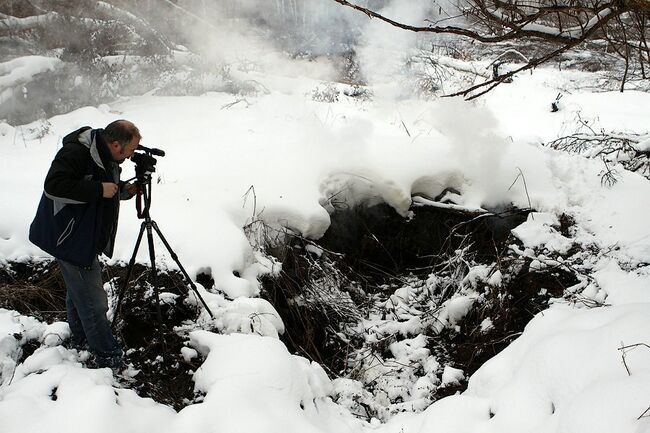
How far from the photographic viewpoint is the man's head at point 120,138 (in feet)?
8.34

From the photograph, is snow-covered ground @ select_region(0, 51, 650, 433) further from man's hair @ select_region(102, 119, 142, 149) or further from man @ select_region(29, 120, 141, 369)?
man's hair @ select_region(102, 119, 142, 149)

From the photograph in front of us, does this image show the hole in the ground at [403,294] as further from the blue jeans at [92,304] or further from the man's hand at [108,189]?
the man's hand at [108,189]

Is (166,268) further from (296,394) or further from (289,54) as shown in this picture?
(289,54)

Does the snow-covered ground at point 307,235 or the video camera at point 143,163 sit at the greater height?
the video camera at point 143,163

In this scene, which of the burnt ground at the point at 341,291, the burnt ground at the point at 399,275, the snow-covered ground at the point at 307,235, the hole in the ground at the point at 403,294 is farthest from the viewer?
the burnt ground at the point at 399,275

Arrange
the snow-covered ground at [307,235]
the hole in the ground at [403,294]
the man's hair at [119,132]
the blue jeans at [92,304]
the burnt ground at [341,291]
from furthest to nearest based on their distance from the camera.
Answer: the hole in the ground at [403,294] < the burnt ground at [341,291] < the blue jeans at [92,304] < the man's hair at [119,132] < the snow-covered ground at [307,235]

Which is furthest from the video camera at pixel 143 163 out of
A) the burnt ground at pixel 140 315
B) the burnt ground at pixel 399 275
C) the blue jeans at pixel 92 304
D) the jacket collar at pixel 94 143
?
the burnt ground at pixel 399 275

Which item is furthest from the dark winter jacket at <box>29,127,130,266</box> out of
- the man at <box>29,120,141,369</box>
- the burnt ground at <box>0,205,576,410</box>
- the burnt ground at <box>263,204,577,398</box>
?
the burnt ground at <box>263,204,577,398</box>

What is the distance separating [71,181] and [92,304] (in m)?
0.76

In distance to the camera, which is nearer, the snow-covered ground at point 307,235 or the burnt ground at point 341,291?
the snow-covered ground at point 307,235

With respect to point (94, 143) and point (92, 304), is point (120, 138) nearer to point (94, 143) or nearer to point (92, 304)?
point (94, 143)

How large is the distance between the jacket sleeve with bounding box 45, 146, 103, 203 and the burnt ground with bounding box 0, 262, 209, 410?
1016 millimetres

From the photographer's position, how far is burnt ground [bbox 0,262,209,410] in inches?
113

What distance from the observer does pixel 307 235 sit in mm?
4324
